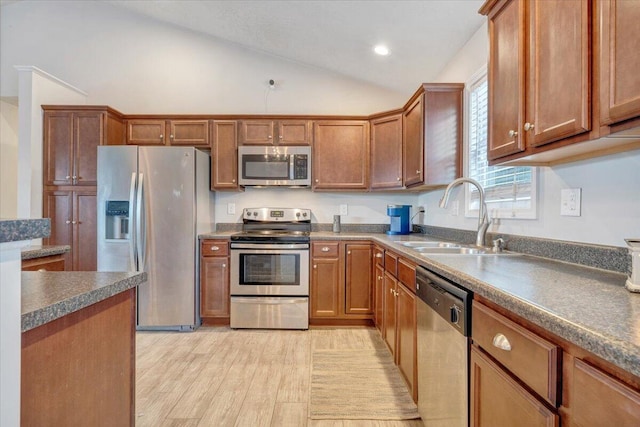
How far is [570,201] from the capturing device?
149cm

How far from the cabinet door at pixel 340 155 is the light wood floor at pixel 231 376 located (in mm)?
1533

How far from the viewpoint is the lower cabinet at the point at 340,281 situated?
10.7 feet

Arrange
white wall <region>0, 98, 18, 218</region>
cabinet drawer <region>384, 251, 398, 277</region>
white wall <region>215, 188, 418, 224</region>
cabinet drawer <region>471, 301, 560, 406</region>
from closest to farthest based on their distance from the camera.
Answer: cabinet drawer <region>471, 301, 560, 406</region> < cabinet drawer <region>384, 251, 398, 277</region> < white wall <region>215, 188, 418, 224</region> < white wall <region>0, 98, 18, 218</region>

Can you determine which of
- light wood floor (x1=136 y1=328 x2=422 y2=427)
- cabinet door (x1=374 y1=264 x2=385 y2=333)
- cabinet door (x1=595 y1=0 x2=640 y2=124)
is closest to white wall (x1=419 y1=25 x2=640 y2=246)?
cabinet door (x1=595 y1=0 x2=640 y2=124)

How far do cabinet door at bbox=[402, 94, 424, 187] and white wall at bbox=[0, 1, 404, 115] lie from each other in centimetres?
89

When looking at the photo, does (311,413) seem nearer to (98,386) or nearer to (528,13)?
(98,386)

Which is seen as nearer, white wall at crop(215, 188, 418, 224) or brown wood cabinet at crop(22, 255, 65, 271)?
brown wood cabinet at crop(22, 255, 65, 271)

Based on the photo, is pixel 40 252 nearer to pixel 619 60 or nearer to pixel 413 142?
pixel 619 60

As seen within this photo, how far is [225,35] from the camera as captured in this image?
3711 mm

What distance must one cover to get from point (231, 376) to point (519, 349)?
2.03 meters

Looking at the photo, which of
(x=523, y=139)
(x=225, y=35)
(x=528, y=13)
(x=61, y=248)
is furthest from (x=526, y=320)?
(x=225, y=35)

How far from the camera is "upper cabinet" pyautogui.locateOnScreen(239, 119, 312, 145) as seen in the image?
3.53 meters

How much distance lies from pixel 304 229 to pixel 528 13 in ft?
9.38

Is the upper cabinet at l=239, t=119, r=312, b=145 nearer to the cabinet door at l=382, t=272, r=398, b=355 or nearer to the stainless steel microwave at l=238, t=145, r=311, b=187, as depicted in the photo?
the stainless steel microwave at l=238, t=145, r=311, b=187
